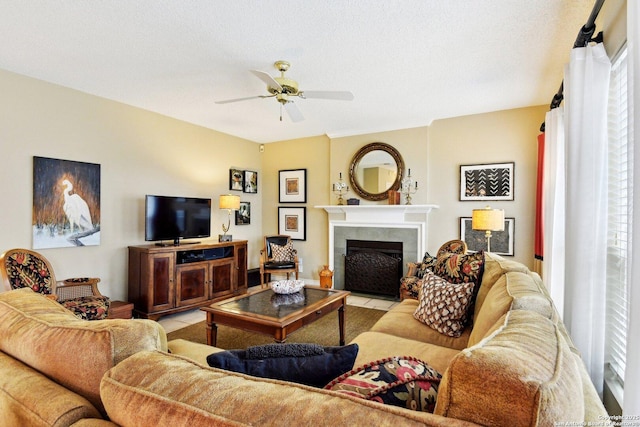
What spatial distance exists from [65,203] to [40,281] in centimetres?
92

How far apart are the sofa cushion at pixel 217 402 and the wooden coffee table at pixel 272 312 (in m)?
1.61

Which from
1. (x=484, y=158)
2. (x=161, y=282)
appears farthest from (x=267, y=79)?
(x=484, y=158)

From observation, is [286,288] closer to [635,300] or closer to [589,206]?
[589,206]

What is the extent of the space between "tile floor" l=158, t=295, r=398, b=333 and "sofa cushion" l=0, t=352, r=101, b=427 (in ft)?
9.53

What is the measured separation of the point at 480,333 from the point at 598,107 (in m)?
1.49

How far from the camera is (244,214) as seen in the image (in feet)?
19.2

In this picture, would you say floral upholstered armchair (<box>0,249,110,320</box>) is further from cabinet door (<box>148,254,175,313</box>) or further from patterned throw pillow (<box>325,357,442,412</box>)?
patterned throw pillow (<box>325,357,442,412</box>)

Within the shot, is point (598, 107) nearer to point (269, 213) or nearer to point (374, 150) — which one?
point (374, 150)

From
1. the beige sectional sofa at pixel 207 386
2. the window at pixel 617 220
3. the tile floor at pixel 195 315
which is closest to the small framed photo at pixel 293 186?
the tile floor at pixel 195 315

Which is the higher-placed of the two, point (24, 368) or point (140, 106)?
point (140, 106)

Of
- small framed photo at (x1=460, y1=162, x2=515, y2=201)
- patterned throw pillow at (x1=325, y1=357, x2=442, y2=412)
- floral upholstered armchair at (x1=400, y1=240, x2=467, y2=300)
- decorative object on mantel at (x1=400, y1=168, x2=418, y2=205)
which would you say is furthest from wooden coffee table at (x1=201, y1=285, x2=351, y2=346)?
small framed photo at (x1=460, y1=162, x2=515, y2=201)

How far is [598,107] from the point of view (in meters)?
1.86

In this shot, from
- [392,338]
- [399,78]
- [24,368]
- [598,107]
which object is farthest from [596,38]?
[24,368]

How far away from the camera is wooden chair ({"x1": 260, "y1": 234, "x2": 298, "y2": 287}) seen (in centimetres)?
519
